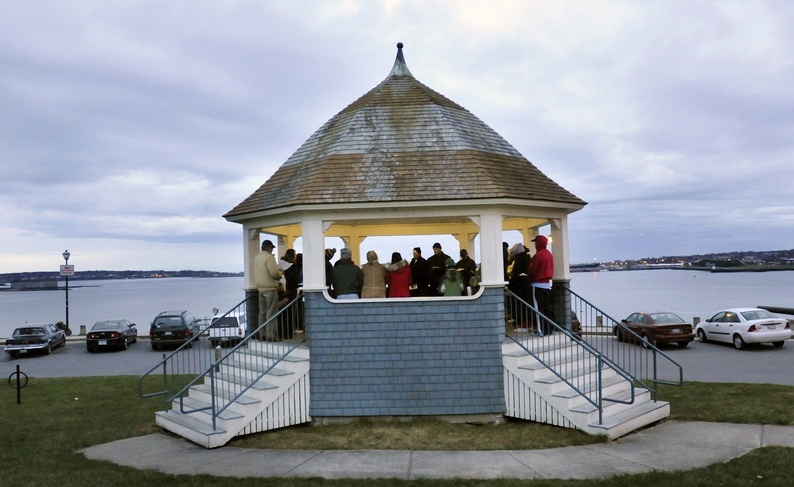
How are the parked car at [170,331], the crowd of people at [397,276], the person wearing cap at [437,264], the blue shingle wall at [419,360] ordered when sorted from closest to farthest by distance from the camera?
the blue shingle wall at [419,360]
the crowd of people at [397,276]
the person wearing cap at [437,264]
the parked car at [170,331]

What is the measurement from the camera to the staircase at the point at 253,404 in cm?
855

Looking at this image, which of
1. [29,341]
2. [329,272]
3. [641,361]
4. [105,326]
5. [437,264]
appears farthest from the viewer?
[105,326]

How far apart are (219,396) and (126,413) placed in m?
2.70

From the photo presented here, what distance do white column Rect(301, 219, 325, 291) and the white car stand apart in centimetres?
1542

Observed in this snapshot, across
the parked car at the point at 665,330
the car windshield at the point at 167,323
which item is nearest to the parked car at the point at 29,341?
the car windshield at the point at 167,323

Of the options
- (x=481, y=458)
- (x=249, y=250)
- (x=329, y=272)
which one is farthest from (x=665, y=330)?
(x=249, y=250)

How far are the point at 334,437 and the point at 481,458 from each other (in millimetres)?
2326

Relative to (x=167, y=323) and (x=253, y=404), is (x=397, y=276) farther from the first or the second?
(x=167, y=323)

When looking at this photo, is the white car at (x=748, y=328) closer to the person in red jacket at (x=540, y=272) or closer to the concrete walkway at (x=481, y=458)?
the concrete walkway at (x=481, y=458)

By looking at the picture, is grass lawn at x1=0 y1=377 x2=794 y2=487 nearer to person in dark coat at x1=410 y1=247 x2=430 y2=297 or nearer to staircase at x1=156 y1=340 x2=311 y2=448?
staircase at x1=156 y1=340 x2=311 y2=448

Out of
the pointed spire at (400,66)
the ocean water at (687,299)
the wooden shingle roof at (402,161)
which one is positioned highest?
the pointed spire at (400,66)

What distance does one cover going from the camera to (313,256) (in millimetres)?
9375

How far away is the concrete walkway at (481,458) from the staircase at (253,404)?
331mm

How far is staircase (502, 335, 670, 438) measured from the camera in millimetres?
8375
